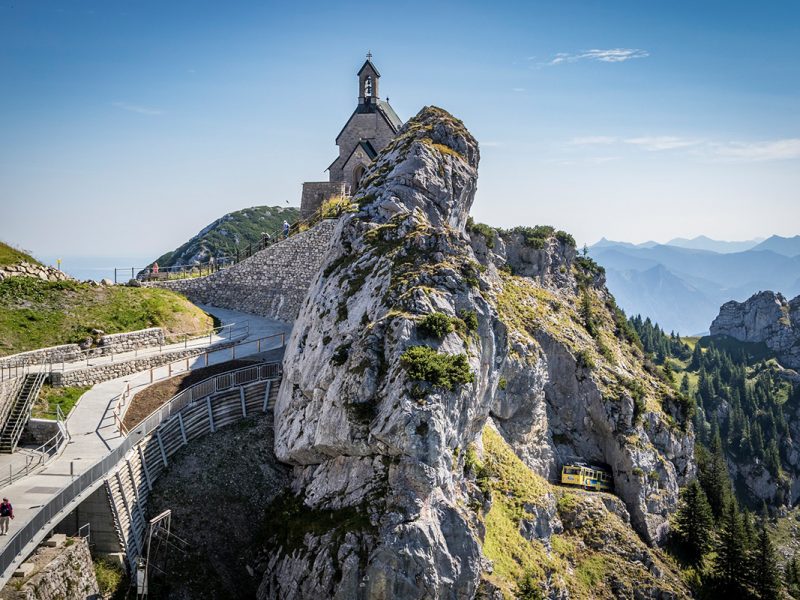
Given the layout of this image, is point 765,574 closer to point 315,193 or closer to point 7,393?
point 315,193

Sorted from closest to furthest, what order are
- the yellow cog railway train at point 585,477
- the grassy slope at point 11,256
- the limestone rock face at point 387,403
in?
the limestone rock face at point 387,403
the grassy slope at point 11,256
the yellow cog railway train at point 585,477

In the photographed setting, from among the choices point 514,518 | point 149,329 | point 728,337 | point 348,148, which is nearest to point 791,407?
point 728,337

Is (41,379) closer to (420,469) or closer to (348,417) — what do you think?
(348,417)

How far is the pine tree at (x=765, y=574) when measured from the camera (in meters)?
49.9

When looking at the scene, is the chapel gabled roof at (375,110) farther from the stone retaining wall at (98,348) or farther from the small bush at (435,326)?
the small bush at (435,326)

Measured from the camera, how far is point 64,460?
105ft

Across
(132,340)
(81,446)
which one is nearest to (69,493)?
(81,446)

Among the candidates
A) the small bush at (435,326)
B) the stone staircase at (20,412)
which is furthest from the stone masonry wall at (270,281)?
the small bush at (435,326)

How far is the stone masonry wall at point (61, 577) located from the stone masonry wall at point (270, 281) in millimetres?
27536

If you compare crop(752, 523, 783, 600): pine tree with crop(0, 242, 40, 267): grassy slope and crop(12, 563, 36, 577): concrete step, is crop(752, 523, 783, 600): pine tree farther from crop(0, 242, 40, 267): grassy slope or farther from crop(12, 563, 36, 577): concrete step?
crop(0, 242, 40, 267): grassy slope

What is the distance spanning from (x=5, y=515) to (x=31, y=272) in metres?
25.1

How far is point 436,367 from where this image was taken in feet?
109

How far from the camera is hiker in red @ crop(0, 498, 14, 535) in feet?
85.1

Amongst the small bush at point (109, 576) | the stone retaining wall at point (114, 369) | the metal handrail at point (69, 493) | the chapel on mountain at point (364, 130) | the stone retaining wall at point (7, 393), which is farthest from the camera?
the chapel on mountain at point (364, 130)
